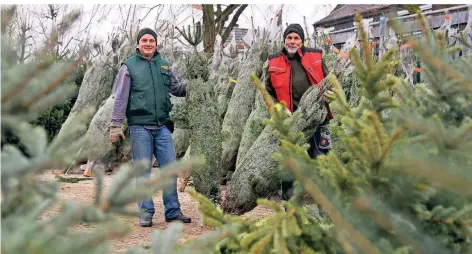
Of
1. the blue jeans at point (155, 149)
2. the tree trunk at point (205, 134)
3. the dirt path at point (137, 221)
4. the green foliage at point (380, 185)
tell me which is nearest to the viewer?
the green foliage at point (380, 185)

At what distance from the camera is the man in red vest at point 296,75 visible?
520 centimetres

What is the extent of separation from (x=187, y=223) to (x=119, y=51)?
6130 mm

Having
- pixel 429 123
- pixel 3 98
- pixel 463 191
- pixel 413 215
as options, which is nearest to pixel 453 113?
pixel 413 215

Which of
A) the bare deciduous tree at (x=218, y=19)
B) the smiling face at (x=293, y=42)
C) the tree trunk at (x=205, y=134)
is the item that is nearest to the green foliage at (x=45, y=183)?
the smiling face at (x=293, y=42)

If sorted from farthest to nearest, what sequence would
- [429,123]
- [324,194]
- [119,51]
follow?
1. [119,51]
2. [324,194]
3. [429,123]

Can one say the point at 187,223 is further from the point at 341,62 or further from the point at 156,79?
the point at 341,62

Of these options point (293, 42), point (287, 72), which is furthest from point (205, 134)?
point (293, 42)

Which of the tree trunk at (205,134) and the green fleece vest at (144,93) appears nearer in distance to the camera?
the green fleece vest at (144,93)


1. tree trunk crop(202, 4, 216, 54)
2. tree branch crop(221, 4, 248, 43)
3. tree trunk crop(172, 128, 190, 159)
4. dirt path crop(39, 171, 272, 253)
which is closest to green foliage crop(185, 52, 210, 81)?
dirt path crop(39, 171, 272, 253)

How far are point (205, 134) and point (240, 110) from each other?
6.50 ft

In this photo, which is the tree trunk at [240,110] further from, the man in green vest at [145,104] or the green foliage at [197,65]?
the man in green vest at [145,104]

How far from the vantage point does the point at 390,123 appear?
6.24ft

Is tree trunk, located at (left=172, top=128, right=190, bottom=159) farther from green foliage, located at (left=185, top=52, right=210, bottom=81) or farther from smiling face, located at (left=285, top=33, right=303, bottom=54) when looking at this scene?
smiling face, located at (left=285, top=33, right=303, bottom=54)

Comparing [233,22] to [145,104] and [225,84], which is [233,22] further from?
[145,104]
